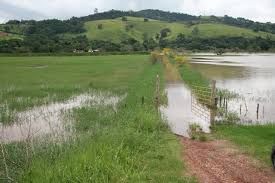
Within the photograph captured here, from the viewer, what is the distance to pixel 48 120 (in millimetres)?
19000

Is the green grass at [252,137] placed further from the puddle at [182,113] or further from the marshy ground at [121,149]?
the puddle at [182,113]

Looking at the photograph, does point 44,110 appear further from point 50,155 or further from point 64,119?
point 50,155

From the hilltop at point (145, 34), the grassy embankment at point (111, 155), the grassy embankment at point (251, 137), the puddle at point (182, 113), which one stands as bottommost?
the puddle at point (182, 113)

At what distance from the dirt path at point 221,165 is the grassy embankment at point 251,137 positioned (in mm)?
401

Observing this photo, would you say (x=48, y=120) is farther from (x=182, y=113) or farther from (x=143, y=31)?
(x=143, y=31)

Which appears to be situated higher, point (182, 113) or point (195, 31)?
point (195, 31)

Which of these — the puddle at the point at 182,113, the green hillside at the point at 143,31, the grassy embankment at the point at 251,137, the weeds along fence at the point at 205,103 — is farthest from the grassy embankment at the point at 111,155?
the green hillside at the point at 143,31

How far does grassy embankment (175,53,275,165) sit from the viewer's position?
12953 mm

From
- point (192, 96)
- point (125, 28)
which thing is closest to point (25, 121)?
point (192, 96)

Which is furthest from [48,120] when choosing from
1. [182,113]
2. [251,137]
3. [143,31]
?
[143,31]

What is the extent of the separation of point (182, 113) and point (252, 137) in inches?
262

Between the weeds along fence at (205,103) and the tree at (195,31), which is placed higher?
the tree at (195,31)

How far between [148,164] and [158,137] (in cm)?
341

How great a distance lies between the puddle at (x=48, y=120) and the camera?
15.9 metres
